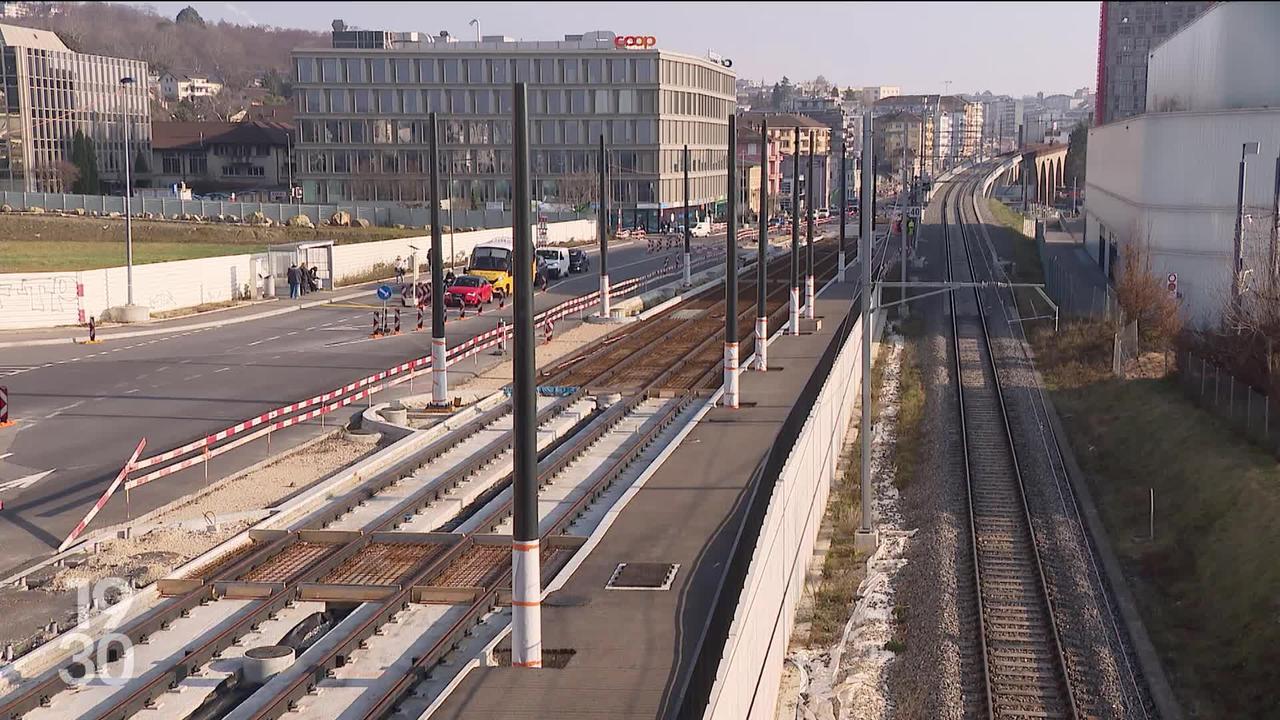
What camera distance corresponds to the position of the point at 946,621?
18.0 meters

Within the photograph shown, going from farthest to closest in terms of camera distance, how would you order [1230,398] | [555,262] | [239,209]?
[239,209]
[555,262]
[1230,398]

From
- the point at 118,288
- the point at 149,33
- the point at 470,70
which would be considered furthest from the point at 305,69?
the point at 118,288

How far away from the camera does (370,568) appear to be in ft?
57.4

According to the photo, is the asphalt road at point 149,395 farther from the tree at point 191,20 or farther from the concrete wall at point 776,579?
the tree at point 191,20

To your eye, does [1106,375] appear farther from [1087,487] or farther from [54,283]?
[54,283]

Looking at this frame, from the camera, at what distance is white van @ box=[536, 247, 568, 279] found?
6281 centimetres

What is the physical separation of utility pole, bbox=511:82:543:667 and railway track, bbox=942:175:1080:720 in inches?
217

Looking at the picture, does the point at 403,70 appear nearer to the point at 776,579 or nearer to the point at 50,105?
the point at 50,105

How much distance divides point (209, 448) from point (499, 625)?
438 inches

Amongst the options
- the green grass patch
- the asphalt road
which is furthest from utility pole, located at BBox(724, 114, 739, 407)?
the green grass patch

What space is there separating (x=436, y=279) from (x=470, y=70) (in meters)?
84.9

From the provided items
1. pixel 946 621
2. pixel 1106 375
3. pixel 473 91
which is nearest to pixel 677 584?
pixel 946 621

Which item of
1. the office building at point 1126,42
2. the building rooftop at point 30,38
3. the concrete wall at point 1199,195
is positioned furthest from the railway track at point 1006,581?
the office building at point 1126,42

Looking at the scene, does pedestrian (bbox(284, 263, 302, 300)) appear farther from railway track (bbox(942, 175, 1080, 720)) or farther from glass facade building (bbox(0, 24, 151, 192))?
glass facade building (bbox(0, 24, 151, 192))
